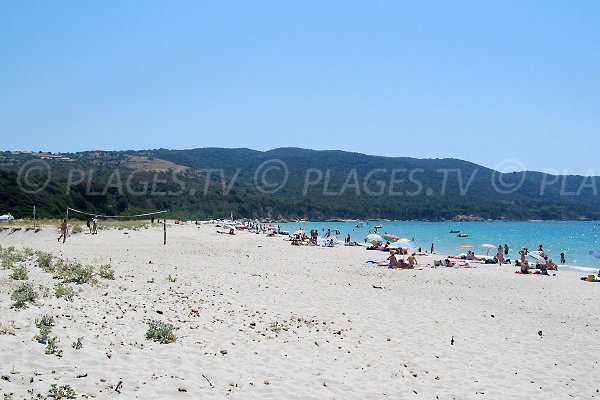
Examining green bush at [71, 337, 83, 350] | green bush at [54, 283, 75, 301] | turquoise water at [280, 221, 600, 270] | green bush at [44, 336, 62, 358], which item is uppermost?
green bush at [44, 336, 62, 358]

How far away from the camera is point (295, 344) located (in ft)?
27.8

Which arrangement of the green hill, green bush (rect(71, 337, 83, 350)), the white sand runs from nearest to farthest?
the white sand < green bush (rect(71, 337, 83, 350)) < the green hill

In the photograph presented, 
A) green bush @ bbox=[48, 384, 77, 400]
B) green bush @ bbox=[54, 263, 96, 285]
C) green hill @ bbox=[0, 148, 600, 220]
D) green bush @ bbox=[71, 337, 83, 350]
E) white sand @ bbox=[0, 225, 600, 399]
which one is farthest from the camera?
green hill @ bbox=[0, 148, 600, 220]

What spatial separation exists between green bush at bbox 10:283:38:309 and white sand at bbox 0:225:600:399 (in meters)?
0.15

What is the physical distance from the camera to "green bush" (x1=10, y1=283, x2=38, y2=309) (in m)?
8.08

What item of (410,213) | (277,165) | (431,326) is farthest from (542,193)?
(431,326)

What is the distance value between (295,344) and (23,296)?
14.1 feet

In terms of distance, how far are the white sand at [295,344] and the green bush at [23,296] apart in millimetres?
147

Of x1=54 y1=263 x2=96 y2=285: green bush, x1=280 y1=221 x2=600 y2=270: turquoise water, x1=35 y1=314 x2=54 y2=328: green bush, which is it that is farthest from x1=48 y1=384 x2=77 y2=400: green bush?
x1=280 y1=221 x2=600 y2=270: turquoise water

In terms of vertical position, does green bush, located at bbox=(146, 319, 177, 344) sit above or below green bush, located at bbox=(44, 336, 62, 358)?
below

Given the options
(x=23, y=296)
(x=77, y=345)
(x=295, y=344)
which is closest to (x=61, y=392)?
(x=77, y=345)

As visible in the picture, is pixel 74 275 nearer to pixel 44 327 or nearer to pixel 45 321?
pixel 45 321

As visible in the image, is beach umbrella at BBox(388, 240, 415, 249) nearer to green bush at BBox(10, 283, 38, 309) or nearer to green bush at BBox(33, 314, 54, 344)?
green bush at BBox(10, 283, 38, 309)

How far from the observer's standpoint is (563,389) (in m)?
7.41
